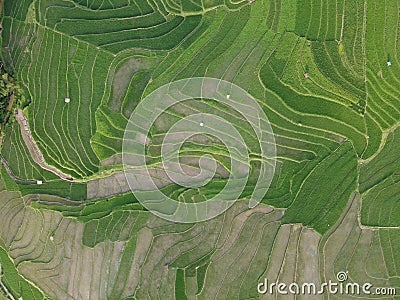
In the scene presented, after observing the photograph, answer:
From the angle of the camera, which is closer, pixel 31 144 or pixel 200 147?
pixel 200 147

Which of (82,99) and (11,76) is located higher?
(11,76)

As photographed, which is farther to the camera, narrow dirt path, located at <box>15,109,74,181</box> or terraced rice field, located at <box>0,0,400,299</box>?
narrow dirt path, located at <box>15,109,74,181</box>

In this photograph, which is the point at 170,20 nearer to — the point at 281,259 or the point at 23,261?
the point at 281,259

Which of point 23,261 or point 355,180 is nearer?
point 355,180

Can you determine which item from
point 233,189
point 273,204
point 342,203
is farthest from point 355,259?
point 233,189
